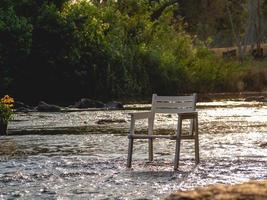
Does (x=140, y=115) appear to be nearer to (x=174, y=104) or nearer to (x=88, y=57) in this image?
(x=174, y=104)

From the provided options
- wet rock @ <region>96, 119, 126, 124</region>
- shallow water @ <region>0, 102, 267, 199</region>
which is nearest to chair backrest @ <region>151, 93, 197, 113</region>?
shallow water @ <region>0, 102, 267, 199</region>

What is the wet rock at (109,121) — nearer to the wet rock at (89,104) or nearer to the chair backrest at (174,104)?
the wet rock at (89,104)

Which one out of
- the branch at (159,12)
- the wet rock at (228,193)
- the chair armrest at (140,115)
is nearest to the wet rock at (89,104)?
the branch at (159,12)

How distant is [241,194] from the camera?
443 centimetres

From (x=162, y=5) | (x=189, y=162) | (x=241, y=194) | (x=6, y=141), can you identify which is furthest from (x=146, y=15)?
(x=241, y=194)

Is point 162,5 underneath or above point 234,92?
above

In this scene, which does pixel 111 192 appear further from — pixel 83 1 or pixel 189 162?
pixel 83 1

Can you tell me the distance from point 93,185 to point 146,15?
43277mm

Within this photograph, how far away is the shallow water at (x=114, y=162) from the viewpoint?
1057 centimetres

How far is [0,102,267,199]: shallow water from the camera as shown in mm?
10570

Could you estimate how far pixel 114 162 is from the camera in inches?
547

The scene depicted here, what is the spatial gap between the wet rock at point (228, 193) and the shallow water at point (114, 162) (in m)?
5.13

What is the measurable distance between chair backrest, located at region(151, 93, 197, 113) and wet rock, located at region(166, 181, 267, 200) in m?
8.22

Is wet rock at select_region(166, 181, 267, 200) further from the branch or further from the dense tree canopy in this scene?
the branch
